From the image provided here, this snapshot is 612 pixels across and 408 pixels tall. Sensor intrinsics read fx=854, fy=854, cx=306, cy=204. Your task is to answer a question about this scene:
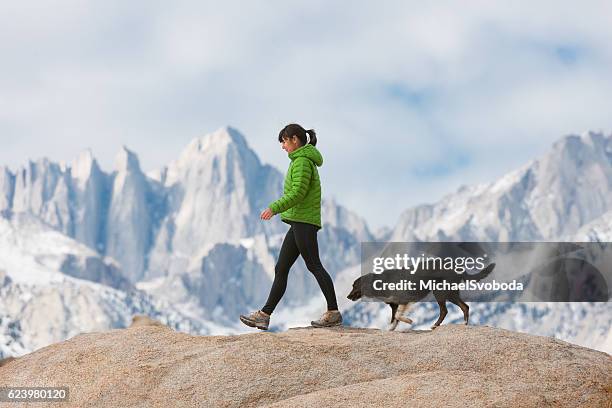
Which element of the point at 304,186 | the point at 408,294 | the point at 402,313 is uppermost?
the point at 304,186

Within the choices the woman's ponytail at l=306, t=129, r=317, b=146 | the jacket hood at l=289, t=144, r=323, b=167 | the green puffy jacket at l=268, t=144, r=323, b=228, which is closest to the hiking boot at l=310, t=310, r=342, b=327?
the green puffy jacket at l=268, t=144, r=323, b=228

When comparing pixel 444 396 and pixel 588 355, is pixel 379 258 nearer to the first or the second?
pixel 588 355

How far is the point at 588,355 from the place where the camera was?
14.1 meters

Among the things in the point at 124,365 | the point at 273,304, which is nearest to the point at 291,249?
the point at 273,304

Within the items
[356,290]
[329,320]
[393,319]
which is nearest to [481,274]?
[393,319]

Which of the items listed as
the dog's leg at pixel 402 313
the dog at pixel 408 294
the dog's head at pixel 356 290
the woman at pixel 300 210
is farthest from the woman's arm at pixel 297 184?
the dog's leg at pixel 402 313

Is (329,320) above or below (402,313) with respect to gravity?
below

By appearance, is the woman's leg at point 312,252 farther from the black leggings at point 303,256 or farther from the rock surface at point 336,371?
the rock surface at point 336,371

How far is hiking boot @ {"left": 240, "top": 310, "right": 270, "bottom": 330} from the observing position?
619 inches

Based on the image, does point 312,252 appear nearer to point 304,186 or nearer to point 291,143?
point 304,186

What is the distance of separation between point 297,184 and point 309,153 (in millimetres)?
700

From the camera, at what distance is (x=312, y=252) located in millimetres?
15555

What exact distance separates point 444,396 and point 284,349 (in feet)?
9.33

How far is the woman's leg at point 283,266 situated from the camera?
1567 cm
